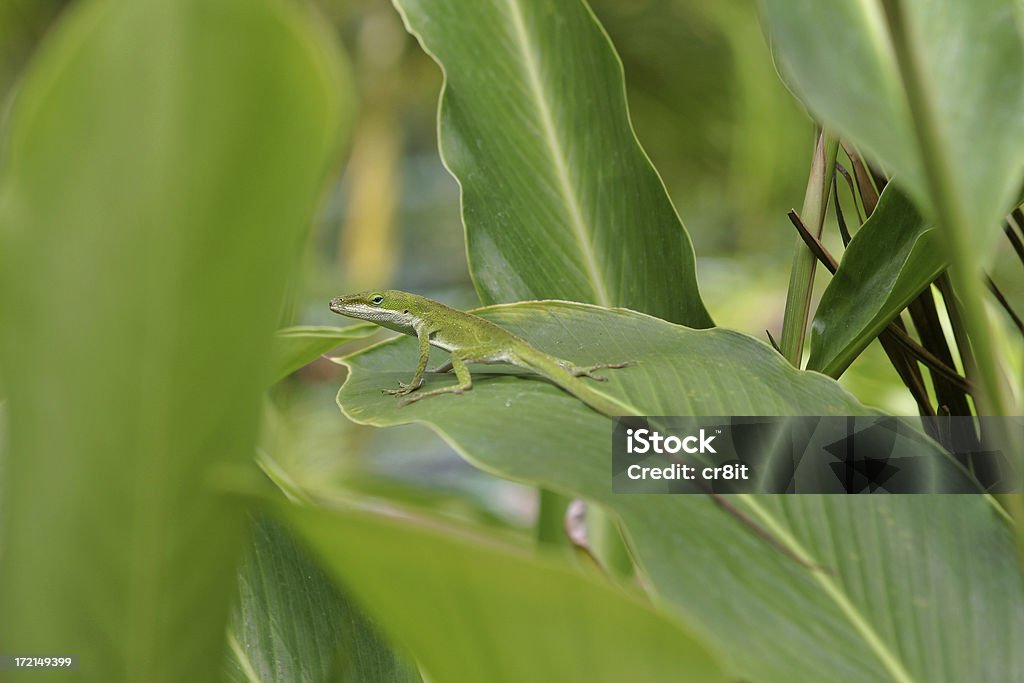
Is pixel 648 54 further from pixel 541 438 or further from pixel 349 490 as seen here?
pixel 541 438

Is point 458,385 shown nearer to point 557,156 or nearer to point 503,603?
point 557,156

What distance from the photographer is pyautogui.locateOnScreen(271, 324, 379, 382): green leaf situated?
44 cm

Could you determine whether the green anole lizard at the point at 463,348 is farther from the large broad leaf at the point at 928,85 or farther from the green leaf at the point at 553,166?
the large broad leaf at the point at 928,85

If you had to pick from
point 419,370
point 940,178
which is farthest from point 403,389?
point 940,178

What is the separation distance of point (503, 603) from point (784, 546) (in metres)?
0.18

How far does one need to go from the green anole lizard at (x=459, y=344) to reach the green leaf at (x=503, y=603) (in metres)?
0.18

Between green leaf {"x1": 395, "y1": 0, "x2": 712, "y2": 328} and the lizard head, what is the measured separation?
16cm

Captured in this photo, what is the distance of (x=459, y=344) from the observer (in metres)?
0.61

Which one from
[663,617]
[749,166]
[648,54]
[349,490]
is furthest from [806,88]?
[648,54]

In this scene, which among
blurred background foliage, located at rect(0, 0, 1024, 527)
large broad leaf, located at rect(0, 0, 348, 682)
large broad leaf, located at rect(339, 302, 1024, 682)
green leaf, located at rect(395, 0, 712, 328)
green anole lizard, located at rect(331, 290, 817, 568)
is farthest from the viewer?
blurred background foliage, located at rect(0, 0, 1024, 527)

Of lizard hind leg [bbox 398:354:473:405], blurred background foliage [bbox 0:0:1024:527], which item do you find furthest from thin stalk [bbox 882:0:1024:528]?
blurred background foliage [bbox 0:0:1024:527]

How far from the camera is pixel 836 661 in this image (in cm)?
30

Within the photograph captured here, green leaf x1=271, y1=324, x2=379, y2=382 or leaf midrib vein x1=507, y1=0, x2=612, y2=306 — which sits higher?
leaf midrib vein x1=507, y1=0, x2=612, y2=306

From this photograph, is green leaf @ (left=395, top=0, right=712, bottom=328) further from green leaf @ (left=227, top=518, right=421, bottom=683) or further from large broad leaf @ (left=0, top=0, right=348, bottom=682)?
large broad leaf @ (left=0, top=0, right=348, bottom=682)
